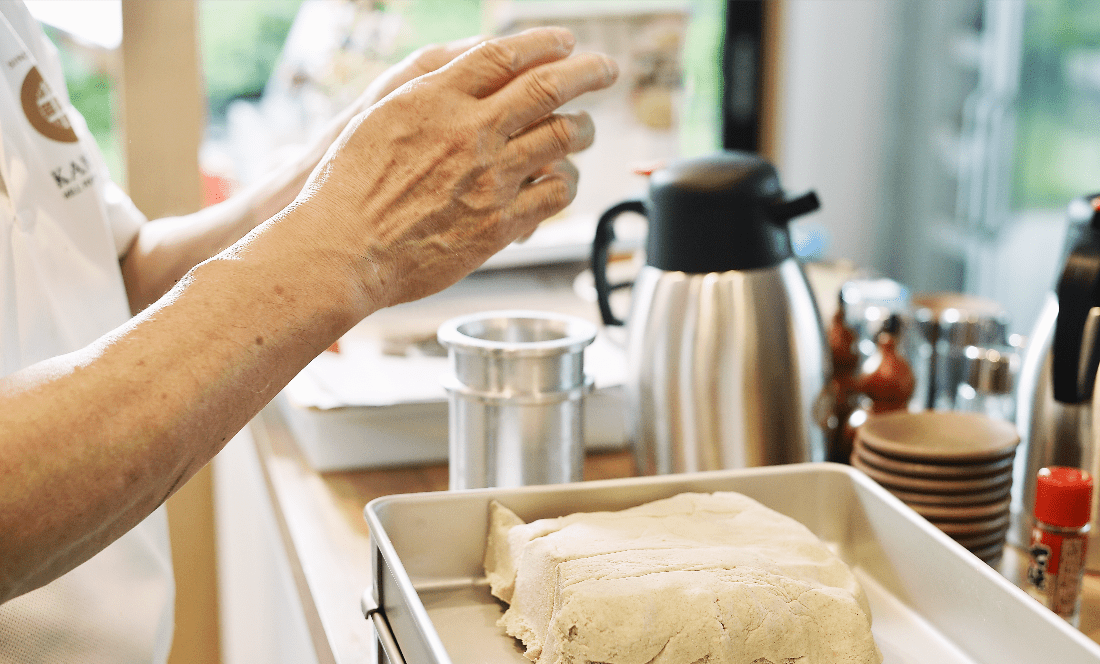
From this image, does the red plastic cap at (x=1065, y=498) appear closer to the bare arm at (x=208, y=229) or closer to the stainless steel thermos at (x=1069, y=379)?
the stainless steel thermos at (x=1069, y=379)

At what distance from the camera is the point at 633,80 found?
6.82 feet

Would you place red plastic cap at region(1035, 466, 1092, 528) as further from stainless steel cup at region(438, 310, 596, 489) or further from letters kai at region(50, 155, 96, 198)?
letters kai at region(50, 155, 96, 198)

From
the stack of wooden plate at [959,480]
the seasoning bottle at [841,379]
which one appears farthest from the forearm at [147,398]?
the seasoning bottle at [841,379]

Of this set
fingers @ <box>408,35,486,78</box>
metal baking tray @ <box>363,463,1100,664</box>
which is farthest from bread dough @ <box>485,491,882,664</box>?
fingers @ <box>408,35,486,78</box>

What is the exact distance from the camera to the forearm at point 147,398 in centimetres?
47

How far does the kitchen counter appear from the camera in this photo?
71 centimetres

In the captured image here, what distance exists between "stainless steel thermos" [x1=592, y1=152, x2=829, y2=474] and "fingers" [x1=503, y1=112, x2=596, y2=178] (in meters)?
0.19

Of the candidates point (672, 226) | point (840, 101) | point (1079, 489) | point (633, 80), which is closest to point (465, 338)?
point (672, 226)

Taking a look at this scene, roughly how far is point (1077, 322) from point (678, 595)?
0.41 metres

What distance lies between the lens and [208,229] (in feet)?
3.03

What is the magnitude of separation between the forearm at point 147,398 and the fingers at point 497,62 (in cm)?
15

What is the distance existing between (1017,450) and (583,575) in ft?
1.49

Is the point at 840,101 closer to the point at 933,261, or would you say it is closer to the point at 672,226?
the point at 933,261

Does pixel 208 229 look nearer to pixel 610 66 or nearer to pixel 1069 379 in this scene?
pixel 610 66
